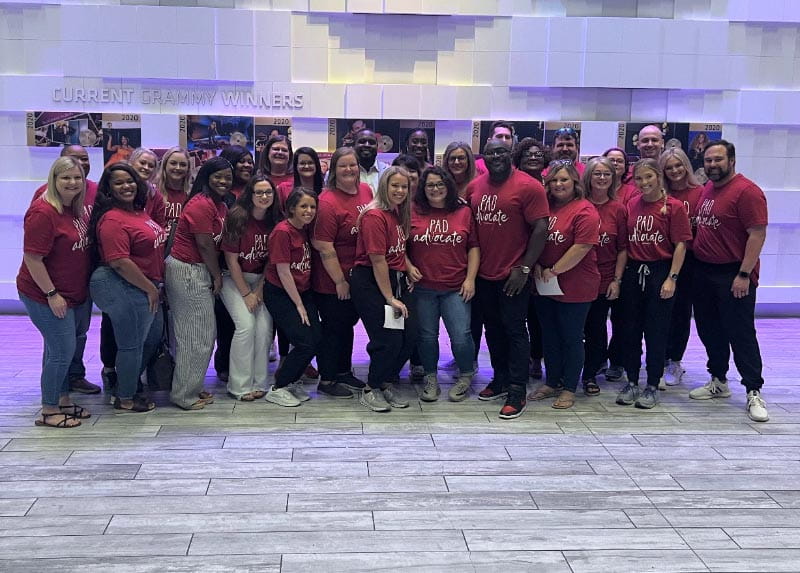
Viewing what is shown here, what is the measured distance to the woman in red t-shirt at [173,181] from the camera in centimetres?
482

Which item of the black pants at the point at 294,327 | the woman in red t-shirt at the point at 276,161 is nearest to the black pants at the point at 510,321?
the black pants at the point at 294,327

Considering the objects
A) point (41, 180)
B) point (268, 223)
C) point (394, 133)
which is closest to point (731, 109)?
point (394, 133)

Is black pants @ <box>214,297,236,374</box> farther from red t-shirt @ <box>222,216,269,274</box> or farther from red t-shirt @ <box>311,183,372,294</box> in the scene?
red t-shirt @ <box>311,183,372,294</box>

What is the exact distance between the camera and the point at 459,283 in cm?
480

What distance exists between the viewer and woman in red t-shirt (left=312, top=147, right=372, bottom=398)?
468 centimetres

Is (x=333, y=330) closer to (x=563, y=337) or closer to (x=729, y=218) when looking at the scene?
(x=563, y=337)

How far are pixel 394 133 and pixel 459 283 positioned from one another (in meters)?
2.81

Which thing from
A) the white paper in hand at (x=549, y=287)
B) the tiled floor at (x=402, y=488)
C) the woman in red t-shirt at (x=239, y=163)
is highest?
the woman in red t-shirt at (x=239, y=163)

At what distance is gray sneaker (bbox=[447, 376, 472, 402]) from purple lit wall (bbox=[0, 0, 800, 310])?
2985 millimetres

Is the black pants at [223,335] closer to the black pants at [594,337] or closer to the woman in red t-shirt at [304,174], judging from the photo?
the woman in red t-shirt at [304,174]

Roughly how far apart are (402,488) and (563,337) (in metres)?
1.63

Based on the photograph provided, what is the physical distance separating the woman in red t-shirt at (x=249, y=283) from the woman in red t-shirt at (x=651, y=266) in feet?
7.05

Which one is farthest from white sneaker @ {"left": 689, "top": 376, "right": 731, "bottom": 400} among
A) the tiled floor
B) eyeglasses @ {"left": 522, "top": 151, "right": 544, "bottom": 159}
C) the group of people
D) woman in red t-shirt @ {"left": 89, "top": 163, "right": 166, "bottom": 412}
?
woman in red t-shirt @ {"left": 89, "top": 163, "right": 166, "bottom": 412}

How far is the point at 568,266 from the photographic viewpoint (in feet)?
15.1
